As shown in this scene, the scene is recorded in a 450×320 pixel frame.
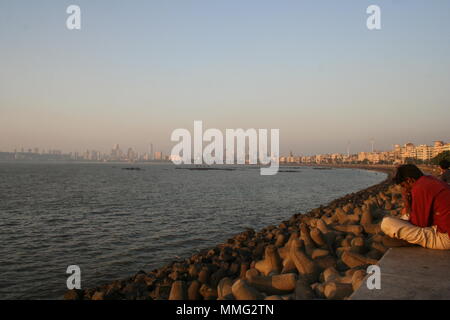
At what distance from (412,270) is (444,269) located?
11.6 inches

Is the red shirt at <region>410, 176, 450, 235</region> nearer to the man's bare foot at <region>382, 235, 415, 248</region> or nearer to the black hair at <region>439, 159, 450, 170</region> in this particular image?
the man's bare foot at <region>382, 235, 415, 248</region>

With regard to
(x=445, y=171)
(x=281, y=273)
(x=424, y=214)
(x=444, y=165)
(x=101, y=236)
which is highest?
(x=444, y=165)

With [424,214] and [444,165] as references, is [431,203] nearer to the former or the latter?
[424,214]

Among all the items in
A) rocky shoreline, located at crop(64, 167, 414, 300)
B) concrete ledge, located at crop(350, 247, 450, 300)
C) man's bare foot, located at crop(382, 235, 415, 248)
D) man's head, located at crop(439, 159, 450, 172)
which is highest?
man's head, located at crop(439, 159, 450, 172)

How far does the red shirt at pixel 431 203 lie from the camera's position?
144 inches

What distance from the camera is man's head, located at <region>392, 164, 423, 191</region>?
3.96m

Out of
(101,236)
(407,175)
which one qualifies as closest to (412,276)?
(407,175)

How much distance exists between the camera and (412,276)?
3.02 m

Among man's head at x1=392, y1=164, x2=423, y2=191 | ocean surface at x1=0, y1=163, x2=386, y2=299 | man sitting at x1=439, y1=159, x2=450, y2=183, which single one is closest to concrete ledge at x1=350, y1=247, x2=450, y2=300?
man's head at x1=392, y1=164, x2=423, y2=191

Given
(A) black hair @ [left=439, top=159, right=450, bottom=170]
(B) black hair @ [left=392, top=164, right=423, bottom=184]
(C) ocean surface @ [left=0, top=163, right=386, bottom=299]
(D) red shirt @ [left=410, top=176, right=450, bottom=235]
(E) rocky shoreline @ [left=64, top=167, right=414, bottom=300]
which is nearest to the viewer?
(E) rocky shoreline @ [left=64, top=167, right=414, bottom=300]

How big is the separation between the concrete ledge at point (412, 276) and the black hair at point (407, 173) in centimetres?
78

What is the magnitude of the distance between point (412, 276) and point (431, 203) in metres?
1.09
